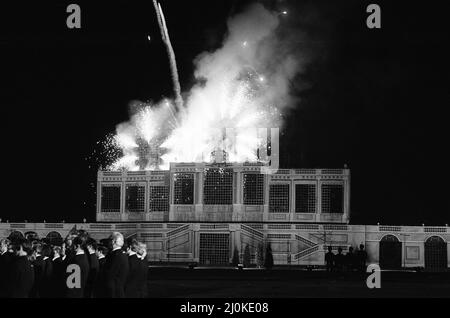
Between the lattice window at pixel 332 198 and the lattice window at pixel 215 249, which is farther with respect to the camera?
the lattice window at pixel 332 198

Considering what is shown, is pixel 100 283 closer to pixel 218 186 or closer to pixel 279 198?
pixel 218 186

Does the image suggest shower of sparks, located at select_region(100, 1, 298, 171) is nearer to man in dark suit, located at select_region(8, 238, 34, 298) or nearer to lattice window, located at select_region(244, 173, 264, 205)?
lattice window, located at select_region(244, 173, 264, 205)

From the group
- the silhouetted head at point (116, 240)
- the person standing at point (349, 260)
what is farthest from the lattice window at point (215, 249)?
the silhouetted head at point (116, 240)

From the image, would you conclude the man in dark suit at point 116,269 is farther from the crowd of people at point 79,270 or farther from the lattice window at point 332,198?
the lattice window at point 332,198

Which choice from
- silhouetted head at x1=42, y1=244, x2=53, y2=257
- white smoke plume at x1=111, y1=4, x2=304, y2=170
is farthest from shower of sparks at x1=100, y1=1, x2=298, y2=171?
silhouetted head at x1=42, y1=244, x2=53, y2=257

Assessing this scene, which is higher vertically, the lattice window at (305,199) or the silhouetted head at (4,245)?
the lattice window at (305,199)

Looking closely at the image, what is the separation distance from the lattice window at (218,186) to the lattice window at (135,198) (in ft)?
21.5

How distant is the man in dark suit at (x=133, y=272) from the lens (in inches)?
722

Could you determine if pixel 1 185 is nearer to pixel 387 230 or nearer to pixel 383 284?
pixel 387 230

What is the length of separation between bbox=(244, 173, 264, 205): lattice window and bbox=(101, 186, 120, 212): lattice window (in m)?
11.6

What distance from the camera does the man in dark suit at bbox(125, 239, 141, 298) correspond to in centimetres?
1834

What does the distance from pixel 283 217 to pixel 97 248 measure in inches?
1766

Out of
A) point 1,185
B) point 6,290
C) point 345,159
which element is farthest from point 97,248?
point 1,185

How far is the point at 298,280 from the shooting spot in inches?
1582
